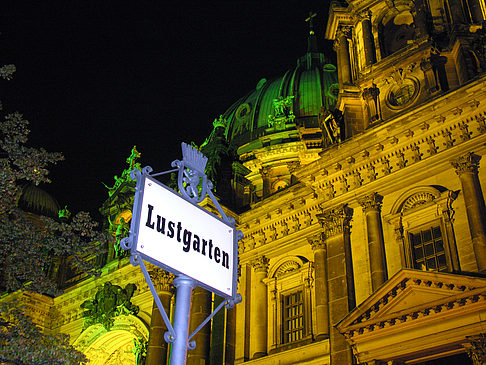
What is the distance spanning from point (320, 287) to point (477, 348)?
6.95m

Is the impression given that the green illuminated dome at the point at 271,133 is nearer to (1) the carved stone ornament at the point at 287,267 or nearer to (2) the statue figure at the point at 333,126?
(1) the carved stone ornament at the point at 287,267

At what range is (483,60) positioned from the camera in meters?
19.8

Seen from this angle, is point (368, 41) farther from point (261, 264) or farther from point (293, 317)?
point (293, 317)

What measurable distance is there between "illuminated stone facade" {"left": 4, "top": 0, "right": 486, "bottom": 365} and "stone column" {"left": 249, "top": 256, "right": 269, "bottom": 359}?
45 mm

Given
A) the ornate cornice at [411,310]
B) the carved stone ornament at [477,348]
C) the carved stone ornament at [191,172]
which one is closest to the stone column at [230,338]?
the ornate cornice at [411,310]

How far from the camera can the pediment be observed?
600 inches

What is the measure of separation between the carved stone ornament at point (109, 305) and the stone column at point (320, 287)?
12297mm

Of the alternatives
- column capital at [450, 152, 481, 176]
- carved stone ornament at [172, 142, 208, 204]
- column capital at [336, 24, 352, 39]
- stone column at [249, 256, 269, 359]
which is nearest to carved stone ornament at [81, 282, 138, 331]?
stone column at [249, 256, 269, 359]

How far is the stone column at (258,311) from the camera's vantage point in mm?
22291

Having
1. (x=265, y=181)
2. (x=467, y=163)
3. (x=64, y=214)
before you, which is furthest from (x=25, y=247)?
(x=64, y=214)

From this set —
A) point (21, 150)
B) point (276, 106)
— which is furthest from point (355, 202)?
point (276, 106)

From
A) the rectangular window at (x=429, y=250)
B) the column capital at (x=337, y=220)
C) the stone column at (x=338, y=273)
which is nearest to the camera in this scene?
the rectangular window at (x=429, y=250)

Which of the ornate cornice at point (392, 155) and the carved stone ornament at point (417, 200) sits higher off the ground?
the ornate cornice at point (392, 155)

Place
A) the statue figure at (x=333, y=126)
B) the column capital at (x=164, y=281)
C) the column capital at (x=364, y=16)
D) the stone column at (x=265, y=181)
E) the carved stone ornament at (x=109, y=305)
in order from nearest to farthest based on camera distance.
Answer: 1. the statue figure at (x=333, y=126)
2. the column capital at (x=364, y=16)
3. the column capital at (x=164, y=281)
4. the carved stone ornament at (x=109, y=305)
5. the stone column at (x=265, y=181)
